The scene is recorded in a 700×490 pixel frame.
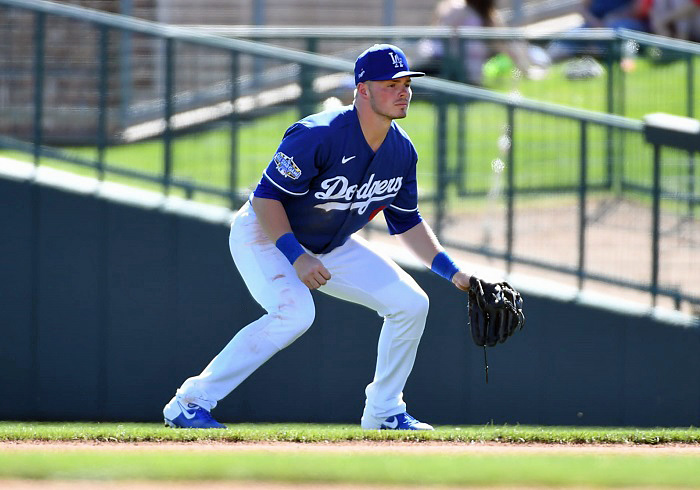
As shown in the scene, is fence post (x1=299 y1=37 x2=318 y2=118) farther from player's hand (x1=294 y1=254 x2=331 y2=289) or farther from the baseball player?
player's hand (x1=294 y1=254 x2=331 y2=289)

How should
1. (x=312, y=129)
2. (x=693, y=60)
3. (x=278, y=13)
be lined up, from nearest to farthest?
(x=312, y=129), (x=693, y=60), (x=278, y=13)

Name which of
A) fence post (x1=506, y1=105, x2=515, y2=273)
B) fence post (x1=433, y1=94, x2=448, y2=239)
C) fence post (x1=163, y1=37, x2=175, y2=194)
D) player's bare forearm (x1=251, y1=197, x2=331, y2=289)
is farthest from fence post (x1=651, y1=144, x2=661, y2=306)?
player's bare forearm (x1=251, y1=197, x2=331, y2=289)

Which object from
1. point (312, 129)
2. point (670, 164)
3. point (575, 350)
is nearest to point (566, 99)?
point (670, 164)

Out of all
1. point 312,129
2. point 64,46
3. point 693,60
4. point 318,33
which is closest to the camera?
point 312,129

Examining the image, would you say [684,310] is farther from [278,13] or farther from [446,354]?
[278,13]

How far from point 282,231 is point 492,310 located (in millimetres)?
1111

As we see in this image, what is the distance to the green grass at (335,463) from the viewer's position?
→ 4898mm

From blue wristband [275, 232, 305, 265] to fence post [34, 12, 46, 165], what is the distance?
311 centimetres

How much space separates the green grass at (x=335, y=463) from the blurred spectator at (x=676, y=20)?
28.9ft

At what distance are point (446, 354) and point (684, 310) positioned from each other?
1.57m

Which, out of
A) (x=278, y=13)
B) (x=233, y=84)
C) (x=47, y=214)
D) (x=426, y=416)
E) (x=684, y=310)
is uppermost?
(x=278, y=13)

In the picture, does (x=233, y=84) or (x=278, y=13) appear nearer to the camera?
(x=233, y=84)

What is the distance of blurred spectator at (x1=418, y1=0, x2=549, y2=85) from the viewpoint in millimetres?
9977

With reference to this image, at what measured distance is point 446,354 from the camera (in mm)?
8594
